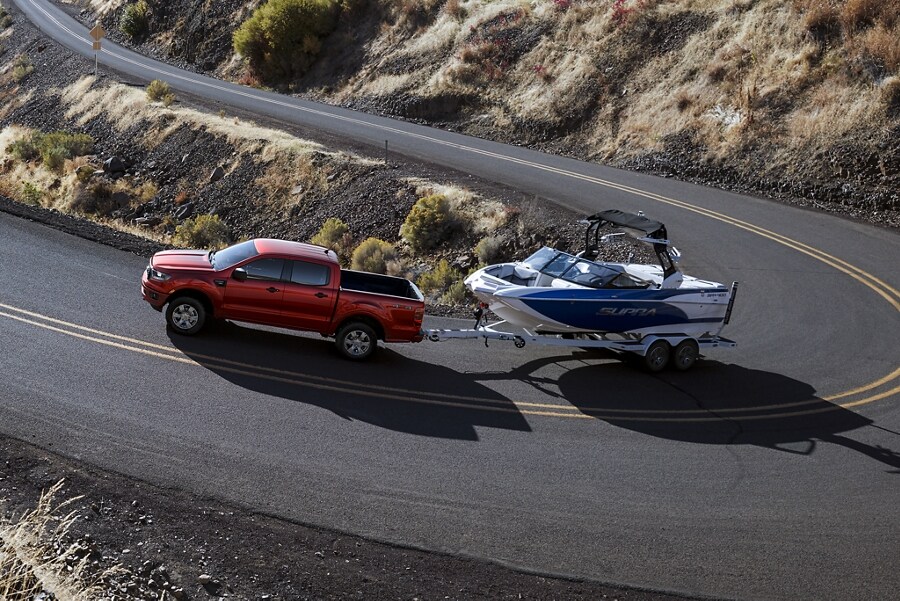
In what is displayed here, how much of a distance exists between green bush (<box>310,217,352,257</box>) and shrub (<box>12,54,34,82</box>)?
108 feet

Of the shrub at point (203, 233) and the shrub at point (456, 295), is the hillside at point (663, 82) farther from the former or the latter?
the shrub at point (203, 233)

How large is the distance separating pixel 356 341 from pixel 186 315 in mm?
2785

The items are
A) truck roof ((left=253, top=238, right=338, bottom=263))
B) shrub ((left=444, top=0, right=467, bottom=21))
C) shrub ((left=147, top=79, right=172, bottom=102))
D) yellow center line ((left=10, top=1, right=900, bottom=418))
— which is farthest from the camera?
shrub ((left=444, top=0, right=467, bottom=21))

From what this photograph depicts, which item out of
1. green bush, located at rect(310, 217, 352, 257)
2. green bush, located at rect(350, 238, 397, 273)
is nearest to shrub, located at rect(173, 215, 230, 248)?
green bush, located at rect(310, 217, 352, 257)

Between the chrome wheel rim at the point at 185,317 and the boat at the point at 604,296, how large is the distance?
4.63 m

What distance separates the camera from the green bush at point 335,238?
24484 mm

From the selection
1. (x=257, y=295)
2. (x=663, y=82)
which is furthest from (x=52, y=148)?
(x=663, y=82)

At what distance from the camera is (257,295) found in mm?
14125

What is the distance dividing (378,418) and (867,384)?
355 inches

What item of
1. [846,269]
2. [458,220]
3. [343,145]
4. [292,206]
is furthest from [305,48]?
[846,269]

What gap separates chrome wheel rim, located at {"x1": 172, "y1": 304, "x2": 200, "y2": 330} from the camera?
14086 millimetres

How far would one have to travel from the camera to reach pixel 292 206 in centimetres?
2788

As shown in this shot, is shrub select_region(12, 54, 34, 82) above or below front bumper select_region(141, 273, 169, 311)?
above

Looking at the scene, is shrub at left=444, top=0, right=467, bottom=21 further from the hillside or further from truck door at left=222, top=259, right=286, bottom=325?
truck door at left=222, top=259, right=286, bottom=325
